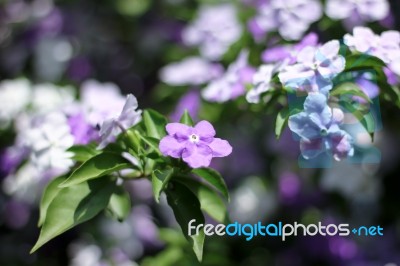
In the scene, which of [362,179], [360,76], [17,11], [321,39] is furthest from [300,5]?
[17,11]

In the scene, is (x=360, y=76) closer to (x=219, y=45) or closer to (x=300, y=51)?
(x=300, y=51)

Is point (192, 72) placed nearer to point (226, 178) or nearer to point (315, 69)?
point (226, 178)

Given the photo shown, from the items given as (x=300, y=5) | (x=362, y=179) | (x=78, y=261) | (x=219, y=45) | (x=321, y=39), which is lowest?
(x=78, y=261)

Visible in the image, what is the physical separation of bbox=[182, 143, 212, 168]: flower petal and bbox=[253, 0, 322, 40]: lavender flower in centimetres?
68

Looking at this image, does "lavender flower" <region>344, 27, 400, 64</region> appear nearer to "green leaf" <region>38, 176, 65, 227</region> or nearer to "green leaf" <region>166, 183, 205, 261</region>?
"green leaf" <region>166, 183, 205, 261</region>

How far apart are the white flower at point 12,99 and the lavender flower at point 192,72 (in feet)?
1.64

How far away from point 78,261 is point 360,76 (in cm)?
127

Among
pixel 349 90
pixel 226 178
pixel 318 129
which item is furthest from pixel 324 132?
pixel 226 178

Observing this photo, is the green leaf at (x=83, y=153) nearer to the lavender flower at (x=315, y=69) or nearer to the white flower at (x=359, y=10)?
the lavender flower at (x=315, y=69)

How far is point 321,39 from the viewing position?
1980 millimetres

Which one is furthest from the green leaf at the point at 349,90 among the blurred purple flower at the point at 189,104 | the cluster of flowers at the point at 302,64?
the blurred purple flower at the point at 189,104

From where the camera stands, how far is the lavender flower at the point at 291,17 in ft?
6.01

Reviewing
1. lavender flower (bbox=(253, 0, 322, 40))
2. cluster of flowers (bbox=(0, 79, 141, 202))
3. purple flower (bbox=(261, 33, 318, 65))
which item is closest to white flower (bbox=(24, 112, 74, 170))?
cluster of flowers (bbox=(0, 79, 141, 202))

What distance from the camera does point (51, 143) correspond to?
165cm
